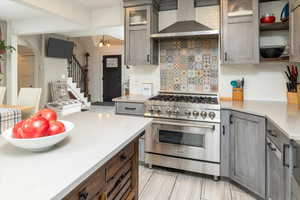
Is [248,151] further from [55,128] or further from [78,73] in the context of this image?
[78,73]

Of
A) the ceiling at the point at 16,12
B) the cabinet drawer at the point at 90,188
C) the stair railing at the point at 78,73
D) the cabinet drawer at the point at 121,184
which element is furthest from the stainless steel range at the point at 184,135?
the stair railing at the point at 78,73

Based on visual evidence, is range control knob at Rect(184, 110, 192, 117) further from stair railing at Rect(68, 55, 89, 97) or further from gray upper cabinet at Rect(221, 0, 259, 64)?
stair railing at Rect(68, 55, 89, 97)

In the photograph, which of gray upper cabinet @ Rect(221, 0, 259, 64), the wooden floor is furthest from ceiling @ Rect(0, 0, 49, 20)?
the wooden floor

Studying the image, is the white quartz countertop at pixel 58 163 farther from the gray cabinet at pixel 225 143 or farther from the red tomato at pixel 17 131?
the gray cabinet at pixel 225 143

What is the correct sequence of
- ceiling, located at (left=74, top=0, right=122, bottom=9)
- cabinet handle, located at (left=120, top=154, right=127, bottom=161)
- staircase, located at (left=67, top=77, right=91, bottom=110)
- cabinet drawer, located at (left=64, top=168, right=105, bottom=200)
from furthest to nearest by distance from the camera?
staircase, located at (left=67, top=77, right=91, bottom=110) → ceiling, located at (left=74, top=0, right=122, bottom=9) → cabinet handle, located at (left=120, top=154, right=127, bottom=161) → cabinet drawer, located at (left=64, top=168, right=105, bottom=200)

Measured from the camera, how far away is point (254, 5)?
2562 mm

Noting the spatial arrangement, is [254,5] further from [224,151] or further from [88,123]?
[88,123]

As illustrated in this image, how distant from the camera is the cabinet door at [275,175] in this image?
1.55 m

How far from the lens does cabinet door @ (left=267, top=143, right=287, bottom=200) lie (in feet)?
5.07

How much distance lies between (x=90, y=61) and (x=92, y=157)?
8981mm

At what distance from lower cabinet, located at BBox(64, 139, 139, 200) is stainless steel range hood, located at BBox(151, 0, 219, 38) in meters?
1.85

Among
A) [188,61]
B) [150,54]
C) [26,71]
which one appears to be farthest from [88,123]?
[26,71]

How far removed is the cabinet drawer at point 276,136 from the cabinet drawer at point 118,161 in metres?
1.09

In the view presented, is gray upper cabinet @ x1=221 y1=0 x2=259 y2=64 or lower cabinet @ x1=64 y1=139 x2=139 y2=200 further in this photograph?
gray upper cabinet @ x1=221 y1=0 x2=259 y2=64
